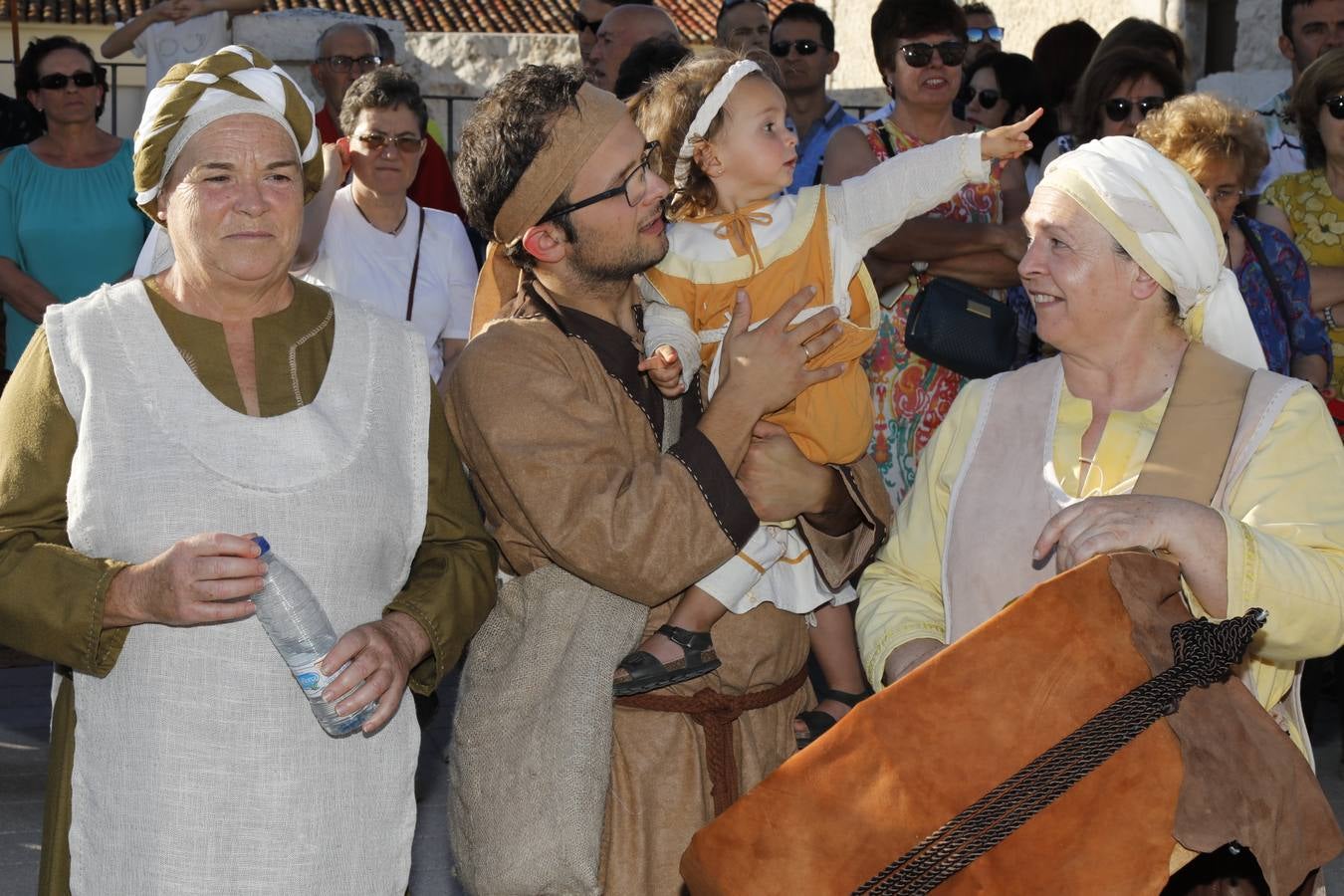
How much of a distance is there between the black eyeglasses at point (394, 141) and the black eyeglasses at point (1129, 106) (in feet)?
8.48

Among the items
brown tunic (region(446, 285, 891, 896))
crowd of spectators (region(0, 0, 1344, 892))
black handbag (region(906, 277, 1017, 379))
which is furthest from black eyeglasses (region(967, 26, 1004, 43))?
brown tunic (region(446, 285, 891, 896))

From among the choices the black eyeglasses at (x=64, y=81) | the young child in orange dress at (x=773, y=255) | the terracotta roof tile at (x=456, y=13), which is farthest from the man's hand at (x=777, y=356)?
the terracotta roof tile at (x=456, y=13)

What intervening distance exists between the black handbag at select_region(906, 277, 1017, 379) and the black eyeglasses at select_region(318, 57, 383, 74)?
372 cm

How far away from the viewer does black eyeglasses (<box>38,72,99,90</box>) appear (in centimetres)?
695

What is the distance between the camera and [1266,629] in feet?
9.09

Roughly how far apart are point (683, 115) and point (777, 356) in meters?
0.93

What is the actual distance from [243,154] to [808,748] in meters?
1.50

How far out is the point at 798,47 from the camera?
7.39m

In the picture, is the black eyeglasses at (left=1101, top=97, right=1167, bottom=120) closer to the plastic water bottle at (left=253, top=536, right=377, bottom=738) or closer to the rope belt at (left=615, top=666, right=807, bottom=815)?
the rope belt at (left=615, top=666, right=807, bottom=815)

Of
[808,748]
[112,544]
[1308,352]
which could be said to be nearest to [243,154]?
[112,544]

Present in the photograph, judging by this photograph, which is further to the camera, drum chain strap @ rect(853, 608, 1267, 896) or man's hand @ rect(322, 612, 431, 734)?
man's hand @ rect(322, 612, 431, 734)

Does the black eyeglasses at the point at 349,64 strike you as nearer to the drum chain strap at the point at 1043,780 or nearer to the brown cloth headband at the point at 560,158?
the brown cloth headband at the point at 560,158

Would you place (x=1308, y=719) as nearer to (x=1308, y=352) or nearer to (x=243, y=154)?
(x=1308, y=352)

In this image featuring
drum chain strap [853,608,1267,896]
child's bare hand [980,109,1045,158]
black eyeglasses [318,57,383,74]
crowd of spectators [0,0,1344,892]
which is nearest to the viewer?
drum chain strap [853,608,1267,896]
